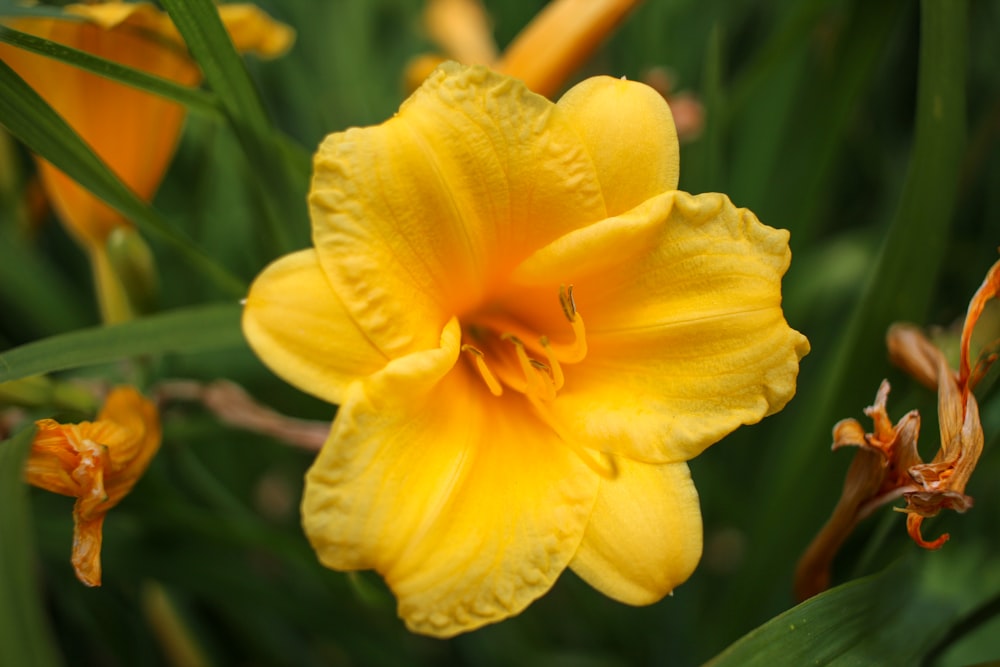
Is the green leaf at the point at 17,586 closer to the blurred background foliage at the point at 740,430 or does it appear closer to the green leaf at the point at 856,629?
the blurred background foliage at the point at 740,430

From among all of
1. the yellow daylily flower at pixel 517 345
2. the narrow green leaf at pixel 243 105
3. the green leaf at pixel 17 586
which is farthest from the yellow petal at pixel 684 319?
the green leaf at pixel 17 586

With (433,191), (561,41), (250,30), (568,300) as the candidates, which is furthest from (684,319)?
(250,30)

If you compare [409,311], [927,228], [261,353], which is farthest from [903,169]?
[261,353]

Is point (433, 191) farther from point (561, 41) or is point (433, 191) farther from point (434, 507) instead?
point (561, 41)

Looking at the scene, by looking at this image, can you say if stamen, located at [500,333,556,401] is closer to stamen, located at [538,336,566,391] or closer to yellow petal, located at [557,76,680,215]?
stamen, located at [538,336,566,391]

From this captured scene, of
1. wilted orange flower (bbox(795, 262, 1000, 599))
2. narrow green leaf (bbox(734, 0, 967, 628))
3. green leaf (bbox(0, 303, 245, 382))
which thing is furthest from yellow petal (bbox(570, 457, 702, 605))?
green leaf (bbox(0, 303, 245, 382))

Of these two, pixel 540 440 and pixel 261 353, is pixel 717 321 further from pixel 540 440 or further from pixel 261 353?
pixel 261 353

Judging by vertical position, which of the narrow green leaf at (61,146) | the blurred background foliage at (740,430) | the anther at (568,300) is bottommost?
the blurred background foliage at (740,430)
